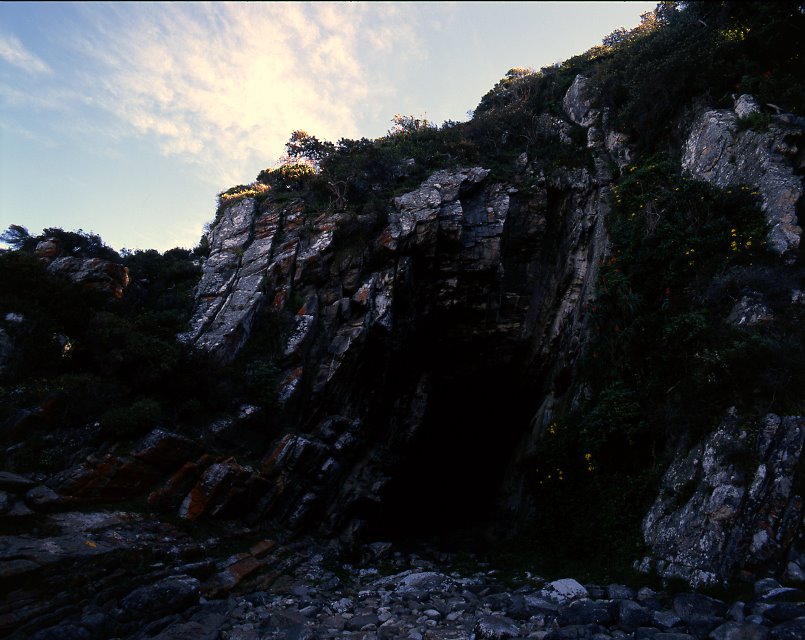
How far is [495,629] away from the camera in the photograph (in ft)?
22.6

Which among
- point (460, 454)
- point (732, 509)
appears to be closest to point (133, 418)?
point (732, 509)

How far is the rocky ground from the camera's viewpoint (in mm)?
6441

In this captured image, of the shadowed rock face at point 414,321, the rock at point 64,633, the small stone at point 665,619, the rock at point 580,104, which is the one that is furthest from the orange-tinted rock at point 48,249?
the rock at point 580,104

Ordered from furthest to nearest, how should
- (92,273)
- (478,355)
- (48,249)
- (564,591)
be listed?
(478,355)
(48,249)
(92,273)
(564,591)

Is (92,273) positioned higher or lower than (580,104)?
lower

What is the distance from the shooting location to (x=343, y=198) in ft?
61.4

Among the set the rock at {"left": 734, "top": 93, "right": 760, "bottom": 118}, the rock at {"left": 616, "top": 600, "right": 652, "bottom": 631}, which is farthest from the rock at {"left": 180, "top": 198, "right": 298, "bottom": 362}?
the rock at {"left": 734, "top": 93, "right": 760, "bottom": 118}

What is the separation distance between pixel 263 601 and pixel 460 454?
48.7ft

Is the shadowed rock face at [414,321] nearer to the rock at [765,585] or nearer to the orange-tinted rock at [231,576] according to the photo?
the orange-tinted rock at [231,576]

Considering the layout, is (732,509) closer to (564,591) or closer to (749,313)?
(564,591)

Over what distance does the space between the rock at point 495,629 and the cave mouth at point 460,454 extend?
425 inches

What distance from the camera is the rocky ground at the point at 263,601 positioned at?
6441mm

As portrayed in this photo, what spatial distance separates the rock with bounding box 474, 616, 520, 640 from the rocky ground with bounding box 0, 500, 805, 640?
0.02m

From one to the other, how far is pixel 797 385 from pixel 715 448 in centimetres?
187
